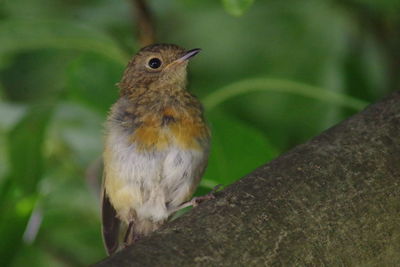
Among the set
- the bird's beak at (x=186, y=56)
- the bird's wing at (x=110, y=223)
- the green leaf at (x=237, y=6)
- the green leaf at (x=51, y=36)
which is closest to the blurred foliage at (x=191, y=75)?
the green leaf at (x=51, y=36)

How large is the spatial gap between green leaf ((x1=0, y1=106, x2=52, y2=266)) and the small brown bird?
0.38 meters

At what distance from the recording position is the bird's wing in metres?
4.22

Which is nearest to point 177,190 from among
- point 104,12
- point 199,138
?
point 199,138

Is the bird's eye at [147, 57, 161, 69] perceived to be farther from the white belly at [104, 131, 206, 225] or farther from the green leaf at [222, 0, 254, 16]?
the green leaf at [222, 0, 254, 16]

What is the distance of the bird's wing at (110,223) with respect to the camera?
4.22 meters

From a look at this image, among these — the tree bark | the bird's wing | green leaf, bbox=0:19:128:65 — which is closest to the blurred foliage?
green leaf, bbox=0:19:128:65

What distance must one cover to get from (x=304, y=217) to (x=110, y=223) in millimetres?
2177

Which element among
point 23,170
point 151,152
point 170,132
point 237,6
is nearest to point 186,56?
point 170,132

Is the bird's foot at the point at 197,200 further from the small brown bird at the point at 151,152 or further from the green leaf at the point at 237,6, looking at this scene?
the green leaf at the point at 237,6

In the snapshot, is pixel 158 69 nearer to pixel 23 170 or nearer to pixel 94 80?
pixel 94 80

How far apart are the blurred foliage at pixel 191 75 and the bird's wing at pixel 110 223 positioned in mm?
120

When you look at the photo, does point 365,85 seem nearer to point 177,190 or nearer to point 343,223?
point 177,190

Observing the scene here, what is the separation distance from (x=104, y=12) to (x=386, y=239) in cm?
269

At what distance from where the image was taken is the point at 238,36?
4.61 metres
